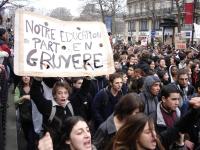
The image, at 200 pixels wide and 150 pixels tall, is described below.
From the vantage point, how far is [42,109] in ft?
17.4

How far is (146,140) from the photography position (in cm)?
359

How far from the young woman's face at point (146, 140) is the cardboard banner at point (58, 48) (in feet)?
5.95

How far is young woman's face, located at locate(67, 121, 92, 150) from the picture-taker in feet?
12.0

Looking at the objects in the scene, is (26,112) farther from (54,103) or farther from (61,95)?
(61,95)

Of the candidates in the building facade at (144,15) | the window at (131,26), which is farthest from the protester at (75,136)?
the window at (131,26)

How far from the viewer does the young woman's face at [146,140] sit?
358 centimetres

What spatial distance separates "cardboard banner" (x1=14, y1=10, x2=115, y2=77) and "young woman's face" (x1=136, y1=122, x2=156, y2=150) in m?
1.81

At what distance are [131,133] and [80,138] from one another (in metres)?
0.44

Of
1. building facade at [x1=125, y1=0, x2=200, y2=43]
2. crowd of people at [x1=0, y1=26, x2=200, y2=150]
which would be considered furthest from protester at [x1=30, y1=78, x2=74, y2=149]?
building facade at [x1=125, y1=0, x2=200, y2=43]

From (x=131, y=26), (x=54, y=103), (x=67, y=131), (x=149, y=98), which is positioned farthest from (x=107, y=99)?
(x=131, y=26)

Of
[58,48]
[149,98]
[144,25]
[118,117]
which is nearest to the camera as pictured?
[118,117]

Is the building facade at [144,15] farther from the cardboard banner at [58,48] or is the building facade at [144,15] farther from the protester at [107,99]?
the cardboard banner at [58,48]

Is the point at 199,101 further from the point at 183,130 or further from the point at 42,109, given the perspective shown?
the point at 42,109

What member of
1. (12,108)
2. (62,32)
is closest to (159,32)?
(12,108)
